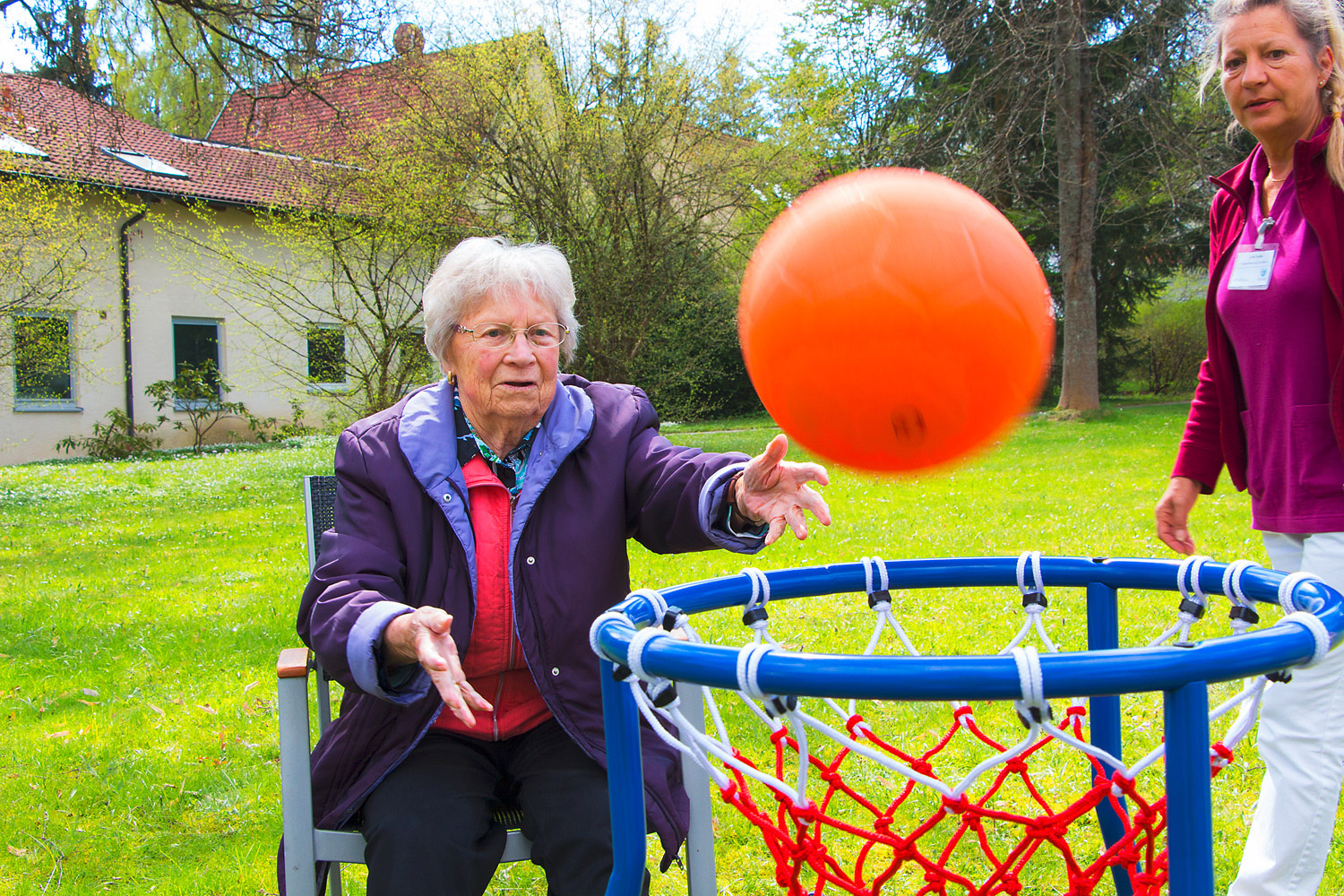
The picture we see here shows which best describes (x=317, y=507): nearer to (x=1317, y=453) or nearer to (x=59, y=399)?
(x=1317, y=453)

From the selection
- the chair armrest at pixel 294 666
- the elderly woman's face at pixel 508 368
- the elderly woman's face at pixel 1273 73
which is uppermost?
the elderly woman's face at pixel 1273 73

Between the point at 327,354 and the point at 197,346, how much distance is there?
524 centimetres

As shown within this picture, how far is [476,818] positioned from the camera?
7.00 feet

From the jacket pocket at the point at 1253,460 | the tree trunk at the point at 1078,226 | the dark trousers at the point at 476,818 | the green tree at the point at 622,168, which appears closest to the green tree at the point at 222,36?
the green tree at the point at 622,168

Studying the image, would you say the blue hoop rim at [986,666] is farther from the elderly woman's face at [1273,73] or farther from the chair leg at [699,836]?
the elderly woman's face at [1273,73]

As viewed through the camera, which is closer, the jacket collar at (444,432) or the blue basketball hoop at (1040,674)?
the blue basketball hoop at (1040,674)

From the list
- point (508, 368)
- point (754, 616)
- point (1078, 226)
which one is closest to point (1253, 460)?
point (754, 616)

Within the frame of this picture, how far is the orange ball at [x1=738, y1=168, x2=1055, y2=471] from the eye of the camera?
161 cm

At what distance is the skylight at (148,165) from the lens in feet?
61.1

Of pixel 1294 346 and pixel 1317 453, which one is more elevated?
pixel 1294 346

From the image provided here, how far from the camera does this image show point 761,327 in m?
1.79

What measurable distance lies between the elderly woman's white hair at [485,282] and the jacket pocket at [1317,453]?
1700mm

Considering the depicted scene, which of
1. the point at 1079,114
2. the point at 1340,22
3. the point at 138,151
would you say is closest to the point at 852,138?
the point at 1079,114

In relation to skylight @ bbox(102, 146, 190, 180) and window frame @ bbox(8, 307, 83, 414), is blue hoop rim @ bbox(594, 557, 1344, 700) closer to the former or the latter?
window frame @ bbox(8, 307, 83, 414)
